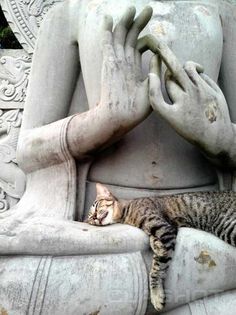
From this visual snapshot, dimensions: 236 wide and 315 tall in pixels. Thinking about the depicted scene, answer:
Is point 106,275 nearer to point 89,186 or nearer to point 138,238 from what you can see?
point 138,238

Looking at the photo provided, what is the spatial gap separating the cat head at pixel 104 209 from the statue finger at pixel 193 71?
49cm

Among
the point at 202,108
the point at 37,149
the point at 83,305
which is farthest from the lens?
the point at 37,149

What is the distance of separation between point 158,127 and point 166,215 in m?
0.37

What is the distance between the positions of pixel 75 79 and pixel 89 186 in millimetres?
458

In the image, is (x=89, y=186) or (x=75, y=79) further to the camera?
(x=75, y=79)

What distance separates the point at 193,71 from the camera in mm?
2072

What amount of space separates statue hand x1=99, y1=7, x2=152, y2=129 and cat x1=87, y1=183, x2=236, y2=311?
278mm

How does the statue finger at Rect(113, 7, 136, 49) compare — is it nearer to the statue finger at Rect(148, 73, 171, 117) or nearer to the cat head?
the statue finger at Rect(148, 73, 171, 117)

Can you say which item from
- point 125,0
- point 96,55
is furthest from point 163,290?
point 125,0

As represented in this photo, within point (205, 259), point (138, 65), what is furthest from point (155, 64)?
point (205, 259)

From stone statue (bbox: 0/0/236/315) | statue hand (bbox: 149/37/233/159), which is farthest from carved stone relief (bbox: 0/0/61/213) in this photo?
statue hand (bbox: 149/37/233/159)

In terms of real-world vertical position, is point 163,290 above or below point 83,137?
Answer: below

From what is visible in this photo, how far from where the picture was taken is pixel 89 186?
223 cm

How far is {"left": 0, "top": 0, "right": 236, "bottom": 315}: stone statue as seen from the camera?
1.89 meters
